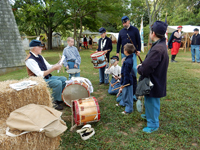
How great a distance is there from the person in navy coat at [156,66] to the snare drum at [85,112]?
112cm

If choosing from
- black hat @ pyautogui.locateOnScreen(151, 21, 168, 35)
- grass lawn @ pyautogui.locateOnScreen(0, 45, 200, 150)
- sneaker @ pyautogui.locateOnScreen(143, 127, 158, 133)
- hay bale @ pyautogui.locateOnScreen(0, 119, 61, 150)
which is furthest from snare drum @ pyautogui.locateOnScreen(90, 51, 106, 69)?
hay bale @ pyautogui.locateOnScreen(0, 119, 61, 150)

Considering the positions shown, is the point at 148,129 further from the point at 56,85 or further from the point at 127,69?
the point at 56,85

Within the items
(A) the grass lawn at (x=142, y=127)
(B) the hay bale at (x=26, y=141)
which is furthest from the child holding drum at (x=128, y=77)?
(B) the hay bale at (x=26, y=141)

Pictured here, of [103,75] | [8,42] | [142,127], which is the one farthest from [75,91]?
[8,42]

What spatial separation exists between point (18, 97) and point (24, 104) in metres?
0.17

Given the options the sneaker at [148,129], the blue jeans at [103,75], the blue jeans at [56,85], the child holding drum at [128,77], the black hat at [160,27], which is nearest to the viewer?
the black hat at [160,27]

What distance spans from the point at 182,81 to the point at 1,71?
404 inches

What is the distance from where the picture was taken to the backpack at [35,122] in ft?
7.00

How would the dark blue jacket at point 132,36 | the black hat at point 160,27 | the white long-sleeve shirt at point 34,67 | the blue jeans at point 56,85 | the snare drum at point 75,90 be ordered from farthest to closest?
1. the dark blue jacket at point 132,36
2. the blue jeans at point 56,85
3. the snare drum at point 75,90
4. the white long-sleeve shirt at point 34,67
5. the black hat at point 160,27

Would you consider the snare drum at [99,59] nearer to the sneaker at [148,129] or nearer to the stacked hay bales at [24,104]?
the stacked hay bales at [24,104]

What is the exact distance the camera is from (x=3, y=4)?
30.8 feet

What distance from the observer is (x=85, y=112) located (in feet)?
10.1

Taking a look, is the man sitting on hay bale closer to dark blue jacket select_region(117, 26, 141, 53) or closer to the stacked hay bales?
the stacked hay bales

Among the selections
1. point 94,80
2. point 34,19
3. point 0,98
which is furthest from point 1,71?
point 34,19
